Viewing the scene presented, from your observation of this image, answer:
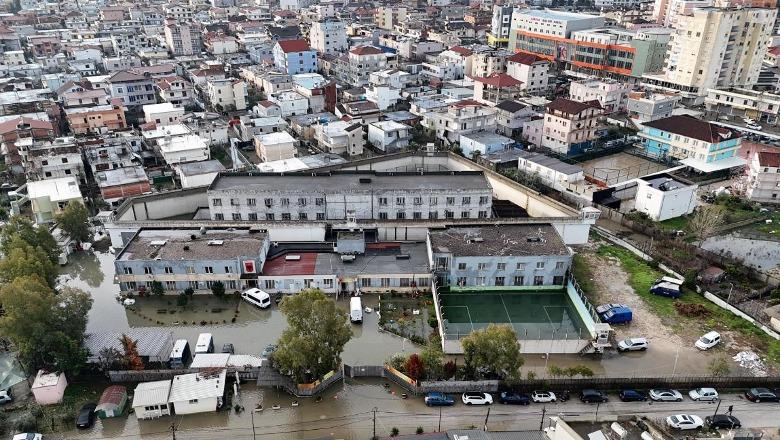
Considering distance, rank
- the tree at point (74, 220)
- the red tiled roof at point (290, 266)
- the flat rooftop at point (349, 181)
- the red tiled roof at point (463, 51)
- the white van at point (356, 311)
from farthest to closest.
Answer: the red tiled roof at point (463, 51)
the flat rooftop at point (349, 181)
the tree at point (74, 220)
the red tiled roof at point (290, 266)
the white van at point (356, 311)

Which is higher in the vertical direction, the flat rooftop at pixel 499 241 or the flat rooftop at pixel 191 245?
the flat rooftop at pixel 499 241


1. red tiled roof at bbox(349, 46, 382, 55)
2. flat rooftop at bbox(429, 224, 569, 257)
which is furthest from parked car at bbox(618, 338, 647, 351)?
red tiled roof at bbox(349, 46, 382, 55)

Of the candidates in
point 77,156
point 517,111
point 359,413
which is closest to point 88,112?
point 77,156

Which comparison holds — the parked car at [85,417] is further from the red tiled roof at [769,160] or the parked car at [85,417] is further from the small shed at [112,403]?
the red tiled roof at [769,160]

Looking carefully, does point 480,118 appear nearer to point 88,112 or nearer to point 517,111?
point 517,111

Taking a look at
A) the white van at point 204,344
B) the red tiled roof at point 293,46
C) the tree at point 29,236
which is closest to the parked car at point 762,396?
the white van at point 204,344

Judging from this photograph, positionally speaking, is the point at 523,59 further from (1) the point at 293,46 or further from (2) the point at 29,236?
(2) the point at 29,236

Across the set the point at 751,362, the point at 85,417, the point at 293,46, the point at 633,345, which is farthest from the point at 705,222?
the point at 293,46

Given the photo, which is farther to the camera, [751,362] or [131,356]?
[751,362]
